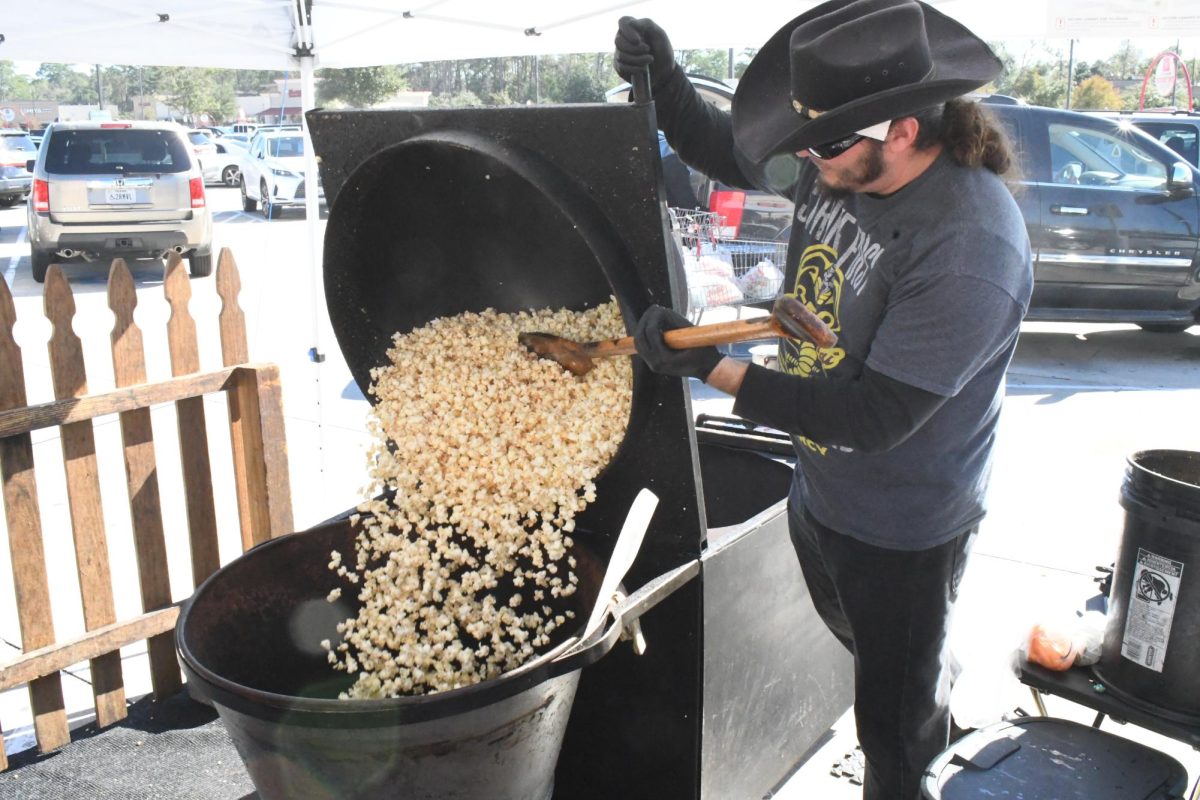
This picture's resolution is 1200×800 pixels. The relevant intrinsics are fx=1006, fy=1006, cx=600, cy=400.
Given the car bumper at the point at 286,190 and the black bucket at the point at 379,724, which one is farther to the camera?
the car bumper at the point at 286,190

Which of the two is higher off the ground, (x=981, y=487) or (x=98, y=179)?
(x=98, y=179)

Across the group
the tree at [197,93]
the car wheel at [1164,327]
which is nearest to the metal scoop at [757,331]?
the car wheel at [1164,327]

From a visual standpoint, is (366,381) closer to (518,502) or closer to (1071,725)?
(518,502)

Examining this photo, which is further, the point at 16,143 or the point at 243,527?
the point at 16,143

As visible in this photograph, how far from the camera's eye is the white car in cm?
1575

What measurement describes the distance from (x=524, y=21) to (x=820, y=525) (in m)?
3.31

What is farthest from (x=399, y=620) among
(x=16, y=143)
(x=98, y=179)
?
(x=16, y=143)

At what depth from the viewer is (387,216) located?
234 cm

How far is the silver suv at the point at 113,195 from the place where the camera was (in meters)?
11.1

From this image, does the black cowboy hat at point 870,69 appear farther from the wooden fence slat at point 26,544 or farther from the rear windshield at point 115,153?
the rear windshield at point 115,153

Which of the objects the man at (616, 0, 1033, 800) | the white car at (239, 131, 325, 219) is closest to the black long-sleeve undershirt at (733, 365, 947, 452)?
the man at (616, 0, 1033, 800)

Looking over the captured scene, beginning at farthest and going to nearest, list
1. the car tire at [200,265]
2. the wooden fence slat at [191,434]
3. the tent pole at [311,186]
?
the car tire at [200,265], the tent pole at [311,186], the wooden fence slat at [191,434]

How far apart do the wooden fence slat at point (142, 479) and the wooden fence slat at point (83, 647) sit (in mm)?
61

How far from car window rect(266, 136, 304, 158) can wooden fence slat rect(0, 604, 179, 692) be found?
14.1 m
